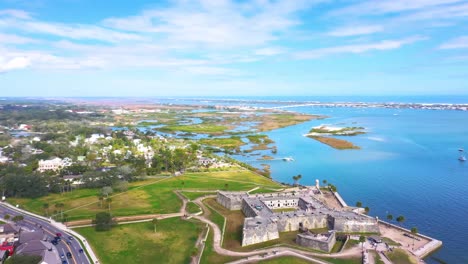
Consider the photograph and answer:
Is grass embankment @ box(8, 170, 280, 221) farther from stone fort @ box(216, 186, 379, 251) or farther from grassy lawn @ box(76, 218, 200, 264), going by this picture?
stone fort @ box(216, 186, 379, 251)

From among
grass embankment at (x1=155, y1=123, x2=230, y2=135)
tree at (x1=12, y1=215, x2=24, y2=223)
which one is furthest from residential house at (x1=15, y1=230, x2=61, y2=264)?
grass embankment at (x1=155, y1=123, x2=230, y2=135)

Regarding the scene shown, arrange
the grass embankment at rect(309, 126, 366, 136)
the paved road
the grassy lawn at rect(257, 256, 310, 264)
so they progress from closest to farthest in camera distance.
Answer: the grassy lawn at rect(257, 256, 310, 264)
the paved road
the grass embankment at rect(309, 126, 366, 136)

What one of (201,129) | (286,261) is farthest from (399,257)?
(201,129)

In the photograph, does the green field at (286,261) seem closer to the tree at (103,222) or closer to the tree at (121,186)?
the tree at (103,222)

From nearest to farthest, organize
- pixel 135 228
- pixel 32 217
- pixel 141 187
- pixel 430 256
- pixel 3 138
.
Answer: pixel 430 256 → pixel 135 228 → pixel 32 217 → pixel 141 187 → pixel 3 138

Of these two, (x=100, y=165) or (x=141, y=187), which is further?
(x=100, y=165)

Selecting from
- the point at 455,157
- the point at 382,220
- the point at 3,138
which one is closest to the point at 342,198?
the point at 382,220

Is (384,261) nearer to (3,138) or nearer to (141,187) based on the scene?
(141,187)
